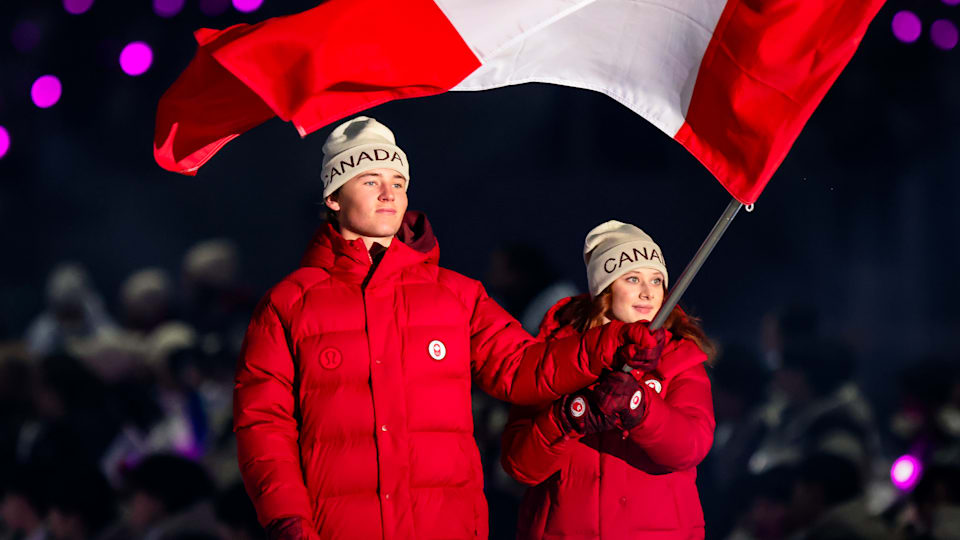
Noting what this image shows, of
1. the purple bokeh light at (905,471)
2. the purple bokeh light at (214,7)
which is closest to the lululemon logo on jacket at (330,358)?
the purple bokeh light at (905,471)

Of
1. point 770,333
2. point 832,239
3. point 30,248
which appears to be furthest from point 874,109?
point 30,248

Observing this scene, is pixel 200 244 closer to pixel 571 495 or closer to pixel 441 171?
pixel 441 171

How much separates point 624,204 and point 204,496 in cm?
187

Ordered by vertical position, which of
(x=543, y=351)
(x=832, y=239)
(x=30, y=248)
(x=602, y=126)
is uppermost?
(x=543, y=351)

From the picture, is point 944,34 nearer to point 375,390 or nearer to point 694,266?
point 694,266

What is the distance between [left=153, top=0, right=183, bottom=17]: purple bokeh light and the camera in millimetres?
5445

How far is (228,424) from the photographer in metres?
5.28

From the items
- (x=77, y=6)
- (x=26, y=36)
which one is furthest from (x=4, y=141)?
(x=77, y=6)

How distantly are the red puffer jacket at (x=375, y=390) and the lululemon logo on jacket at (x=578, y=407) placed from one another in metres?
0.03

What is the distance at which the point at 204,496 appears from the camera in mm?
5078

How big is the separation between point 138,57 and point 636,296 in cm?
331

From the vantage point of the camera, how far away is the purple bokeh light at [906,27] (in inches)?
191

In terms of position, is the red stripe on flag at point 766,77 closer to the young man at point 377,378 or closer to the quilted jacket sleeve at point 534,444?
the young man at point 377,378

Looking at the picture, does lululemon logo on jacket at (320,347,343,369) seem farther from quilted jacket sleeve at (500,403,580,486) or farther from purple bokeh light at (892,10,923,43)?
purple bokeh light at (892,10,923,43)
